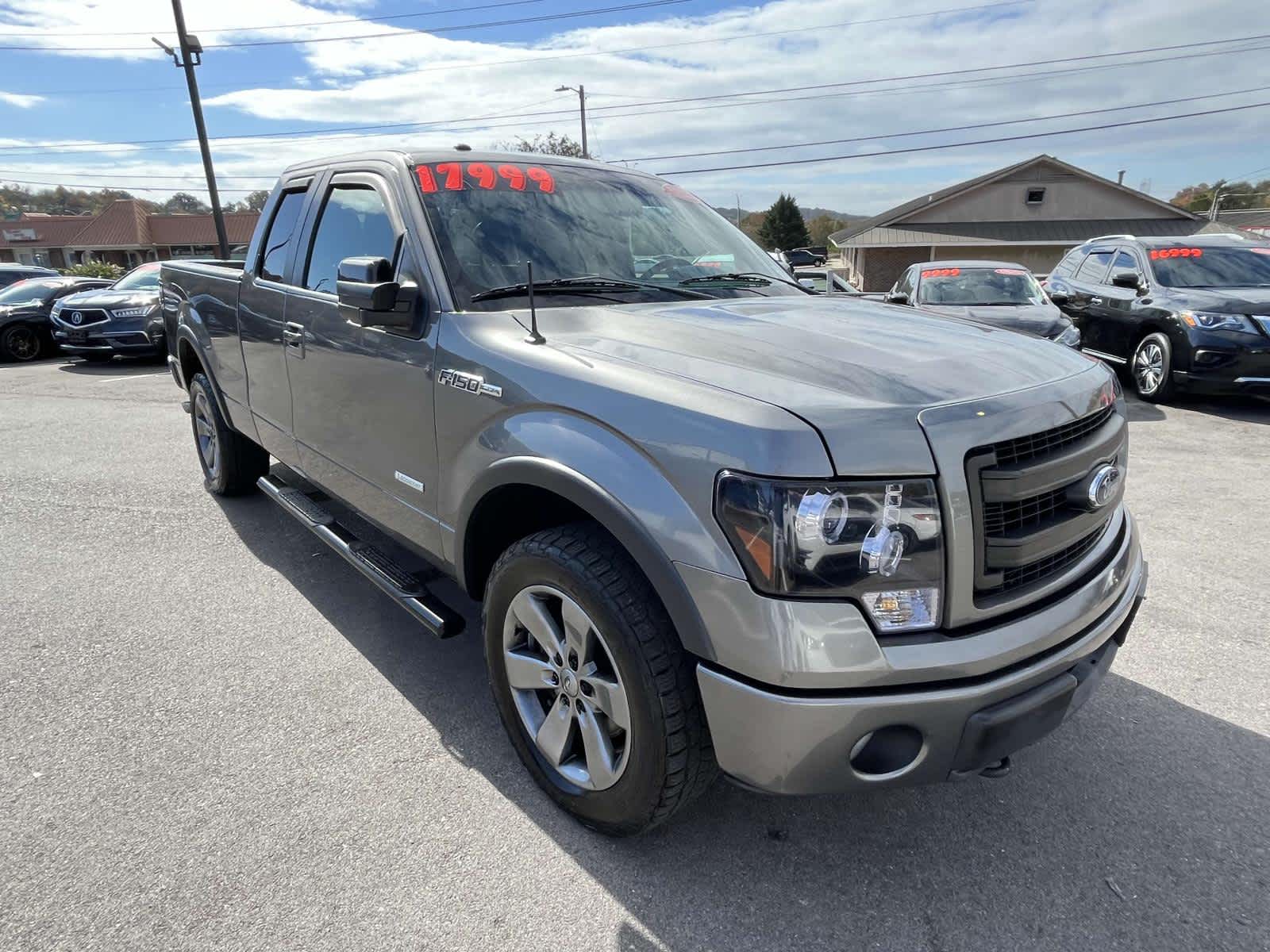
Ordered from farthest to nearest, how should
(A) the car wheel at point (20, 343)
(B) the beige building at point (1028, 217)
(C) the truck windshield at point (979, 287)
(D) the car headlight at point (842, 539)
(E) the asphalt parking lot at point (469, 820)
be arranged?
(B) the beige building at point (1028, 217)
(A) the car wheel at point (20, 343)
(C) the truck windshield at point (979, 287)
(E) the asphalt parking lot at point (469, 820)
(D) the car headlight at point (842, 539)

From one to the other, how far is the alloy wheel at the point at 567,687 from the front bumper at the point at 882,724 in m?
0.34

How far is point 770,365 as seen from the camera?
2016mm

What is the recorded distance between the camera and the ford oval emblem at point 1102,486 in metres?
2.08

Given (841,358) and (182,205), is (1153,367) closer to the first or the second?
(841,358)

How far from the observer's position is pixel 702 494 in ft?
5.81

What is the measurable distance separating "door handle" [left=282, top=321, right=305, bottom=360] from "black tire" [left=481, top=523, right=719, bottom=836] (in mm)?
1817

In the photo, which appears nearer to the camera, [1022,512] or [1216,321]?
[1022,512]

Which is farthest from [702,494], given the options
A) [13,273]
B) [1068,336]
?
[13,273]

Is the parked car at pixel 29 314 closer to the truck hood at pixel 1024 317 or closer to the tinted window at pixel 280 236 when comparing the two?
the tinted window at pixel 280 236

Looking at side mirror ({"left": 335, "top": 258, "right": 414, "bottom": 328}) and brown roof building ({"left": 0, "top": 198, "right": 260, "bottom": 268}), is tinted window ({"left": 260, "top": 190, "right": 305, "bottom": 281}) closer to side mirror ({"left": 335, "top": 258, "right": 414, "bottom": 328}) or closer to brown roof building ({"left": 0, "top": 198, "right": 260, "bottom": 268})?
side mirror ({"left": 335, "top": 258, "right": 414, "bottom": 328})

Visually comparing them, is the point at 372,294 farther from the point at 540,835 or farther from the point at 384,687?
the point at 540,835

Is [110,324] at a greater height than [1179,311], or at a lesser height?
greater

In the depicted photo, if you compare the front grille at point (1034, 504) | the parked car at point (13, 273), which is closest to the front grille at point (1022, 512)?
the front grille at point (1034, 504)

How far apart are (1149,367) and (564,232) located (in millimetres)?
7981
